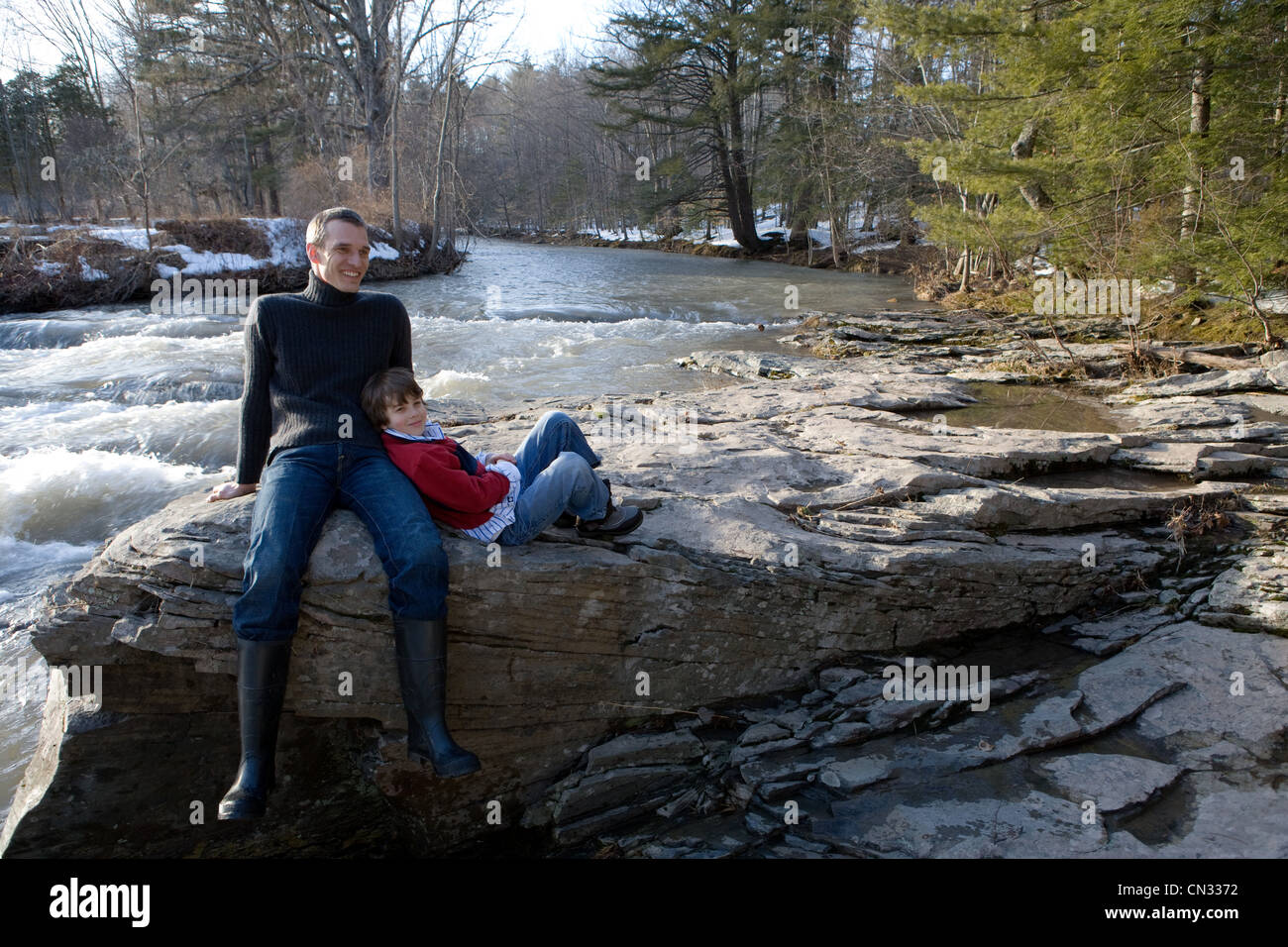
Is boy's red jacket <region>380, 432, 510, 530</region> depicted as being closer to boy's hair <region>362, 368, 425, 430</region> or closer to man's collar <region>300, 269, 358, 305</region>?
boy's hair <region>362, 368, 425, 430</region>

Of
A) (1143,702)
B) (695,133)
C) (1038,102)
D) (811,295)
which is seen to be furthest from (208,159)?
(1143,702)

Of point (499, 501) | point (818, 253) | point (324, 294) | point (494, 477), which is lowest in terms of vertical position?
point (499, 501)

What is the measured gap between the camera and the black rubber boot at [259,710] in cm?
290

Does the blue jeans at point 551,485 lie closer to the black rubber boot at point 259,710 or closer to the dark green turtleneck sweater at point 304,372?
the dark green turtleneck sweater at point 304,372

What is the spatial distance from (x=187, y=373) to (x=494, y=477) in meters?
8.68

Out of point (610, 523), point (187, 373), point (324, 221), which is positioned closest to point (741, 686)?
point (610, 523)

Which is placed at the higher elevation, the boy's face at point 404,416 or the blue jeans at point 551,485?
the boy's face at point 404,416

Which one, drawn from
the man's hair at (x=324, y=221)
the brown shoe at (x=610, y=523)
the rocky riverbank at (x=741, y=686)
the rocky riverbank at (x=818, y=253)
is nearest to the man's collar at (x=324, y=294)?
the man's hair at (x=324, y=221)

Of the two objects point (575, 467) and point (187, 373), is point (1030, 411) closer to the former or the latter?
point (575, 467)

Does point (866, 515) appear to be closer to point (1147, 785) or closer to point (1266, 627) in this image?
point (1147, 785)

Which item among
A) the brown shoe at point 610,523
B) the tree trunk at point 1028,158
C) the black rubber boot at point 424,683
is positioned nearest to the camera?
the black rubber boot at point 424,683

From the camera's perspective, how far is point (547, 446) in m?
3.92

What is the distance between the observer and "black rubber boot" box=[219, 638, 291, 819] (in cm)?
290
